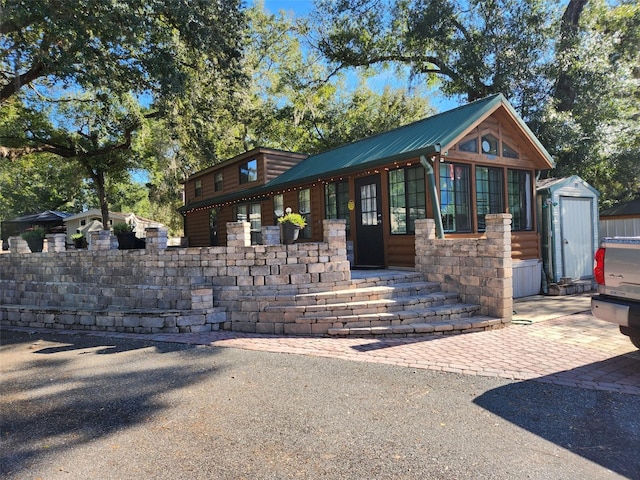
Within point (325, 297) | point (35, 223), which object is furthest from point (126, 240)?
point (35, 223)

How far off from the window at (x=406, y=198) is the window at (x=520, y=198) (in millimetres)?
2633

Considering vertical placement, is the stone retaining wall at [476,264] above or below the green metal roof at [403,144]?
below

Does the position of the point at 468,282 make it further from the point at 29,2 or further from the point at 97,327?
the point at 29,2

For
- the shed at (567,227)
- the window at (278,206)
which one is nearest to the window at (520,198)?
the shed at (567,227)

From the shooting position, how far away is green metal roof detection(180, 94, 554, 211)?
7596 millimetres

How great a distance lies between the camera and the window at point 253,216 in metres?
13.3

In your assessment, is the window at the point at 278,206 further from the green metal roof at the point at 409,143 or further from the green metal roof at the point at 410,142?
the green metal roof at the point at 410,142

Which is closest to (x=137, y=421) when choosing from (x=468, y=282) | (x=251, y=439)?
(x=251, y=439)

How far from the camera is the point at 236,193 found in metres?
14.1

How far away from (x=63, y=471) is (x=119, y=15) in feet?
28.4

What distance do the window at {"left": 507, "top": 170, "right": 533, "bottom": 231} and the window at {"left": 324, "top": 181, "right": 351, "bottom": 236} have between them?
3921 mm

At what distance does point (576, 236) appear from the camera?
947 centimetres

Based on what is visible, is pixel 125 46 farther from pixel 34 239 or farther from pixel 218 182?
pixel 218 182

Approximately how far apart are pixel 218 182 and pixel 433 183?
10886 millimetres
